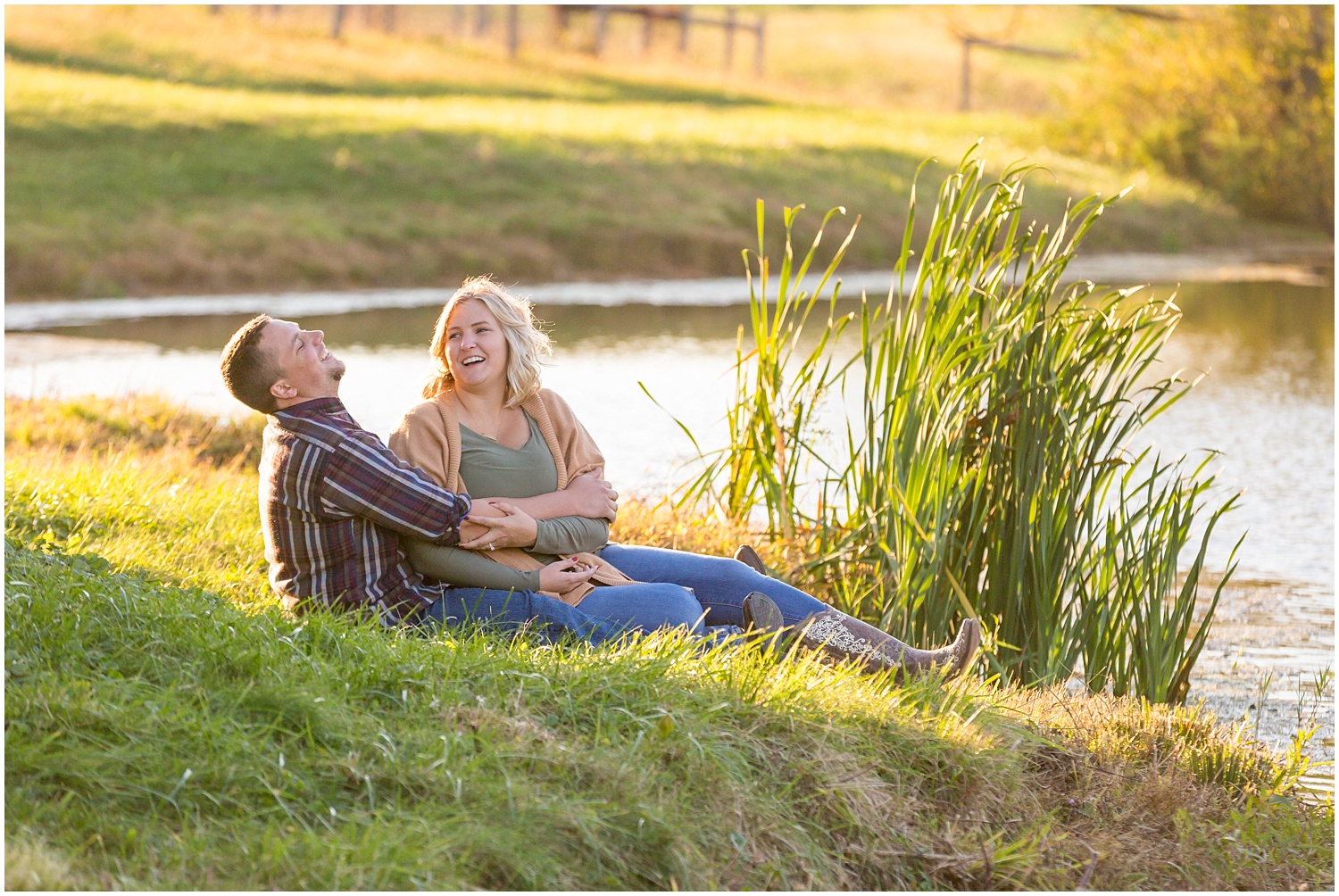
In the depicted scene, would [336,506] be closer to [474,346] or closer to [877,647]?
[474,346]

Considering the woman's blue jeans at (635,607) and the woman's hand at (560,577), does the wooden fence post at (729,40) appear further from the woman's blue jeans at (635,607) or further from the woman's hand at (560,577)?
the woman's hand at (560,577)

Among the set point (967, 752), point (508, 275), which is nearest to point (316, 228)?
point (508, 275)

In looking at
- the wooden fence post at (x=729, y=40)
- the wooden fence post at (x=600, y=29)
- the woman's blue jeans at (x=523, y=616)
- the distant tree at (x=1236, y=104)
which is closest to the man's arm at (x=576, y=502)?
the woman's blue jeans at (x=523, y=616)

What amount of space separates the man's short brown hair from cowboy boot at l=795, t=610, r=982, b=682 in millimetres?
1493

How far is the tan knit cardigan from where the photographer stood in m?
3.97

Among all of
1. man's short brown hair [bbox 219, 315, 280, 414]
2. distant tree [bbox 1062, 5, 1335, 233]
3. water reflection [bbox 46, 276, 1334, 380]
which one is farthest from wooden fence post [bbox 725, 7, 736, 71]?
man's short brown hair [bbox 219, 315, 280, 414]

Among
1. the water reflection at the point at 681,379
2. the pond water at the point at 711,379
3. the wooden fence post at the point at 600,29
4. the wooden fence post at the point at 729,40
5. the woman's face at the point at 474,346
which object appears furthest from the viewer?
the wooden fence post at the point at 729,40

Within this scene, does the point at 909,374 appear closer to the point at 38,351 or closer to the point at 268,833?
the point at 268,833

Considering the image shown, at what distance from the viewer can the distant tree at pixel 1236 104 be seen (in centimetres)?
2411

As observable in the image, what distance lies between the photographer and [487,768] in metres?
3.03

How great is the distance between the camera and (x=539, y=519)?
4043 mm

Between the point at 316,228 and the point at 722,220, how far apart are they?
201 inches

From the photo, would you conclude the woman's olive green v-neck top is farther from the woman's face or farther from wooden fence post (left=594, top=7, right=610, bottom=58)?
wooden fence post (left=594, top=7, right=610, bottom=58)

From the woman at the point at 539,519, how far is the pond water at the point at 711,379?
1.62 m
